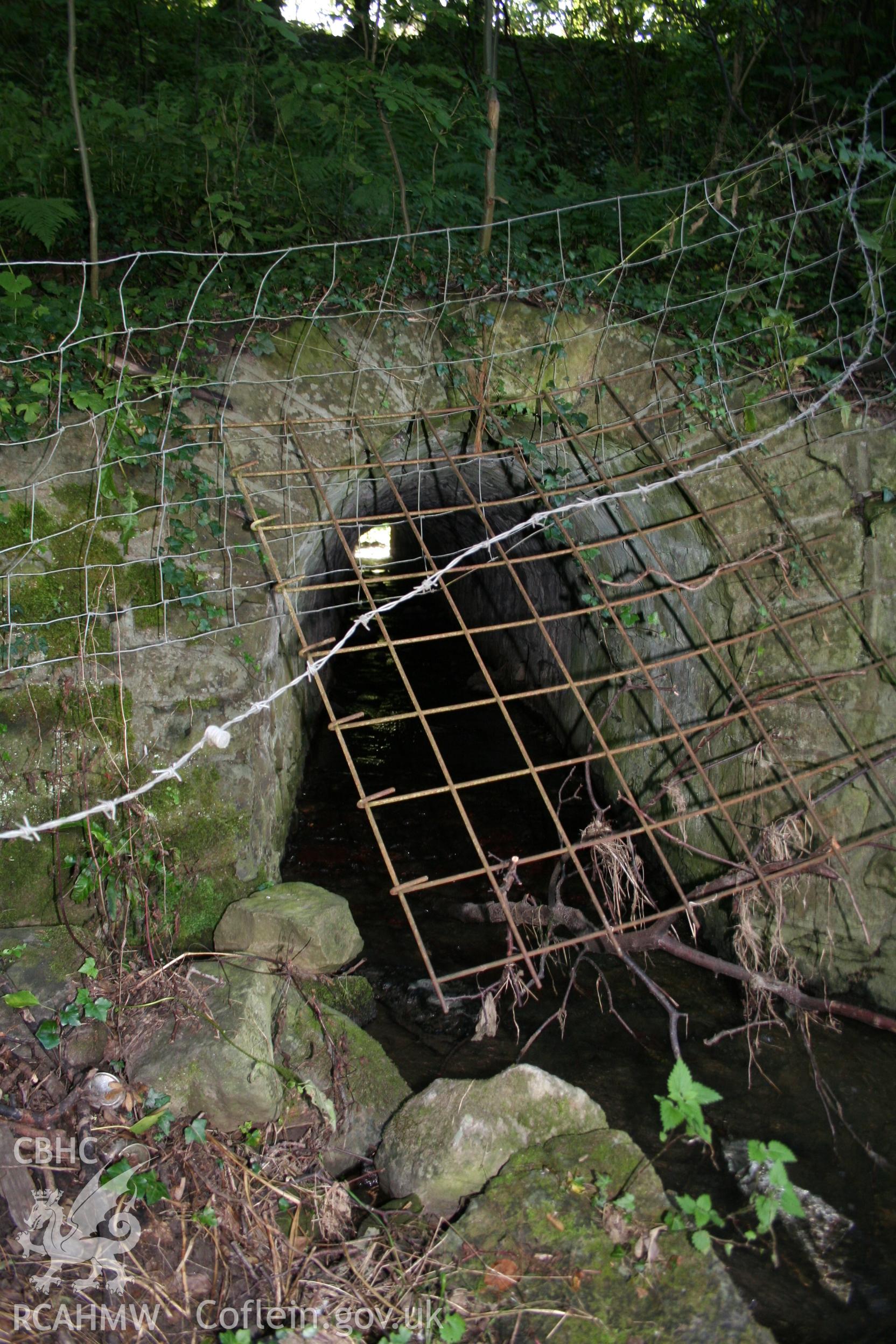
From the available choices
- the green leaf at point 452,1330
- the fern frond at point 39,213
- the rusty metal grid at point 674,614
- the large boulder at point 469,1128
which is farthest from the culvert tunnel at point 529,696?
the fern frond at point 39,213

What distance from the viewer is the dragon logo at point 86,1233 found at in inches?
107

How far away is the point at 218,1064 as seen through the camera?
3.37 metres

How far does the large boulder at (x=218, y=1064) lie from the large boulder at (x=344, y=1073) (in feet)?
0.64

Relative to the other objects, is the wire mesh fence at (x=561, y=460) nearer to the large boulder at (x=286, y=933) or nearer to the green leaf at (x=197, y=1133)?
the large boulder at (x=286, y=933)

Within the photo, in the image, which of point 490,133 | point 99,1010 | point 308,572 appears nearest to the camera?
point 99,1010

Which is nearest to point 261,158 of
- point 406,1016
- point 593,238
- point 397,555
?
point 593,238

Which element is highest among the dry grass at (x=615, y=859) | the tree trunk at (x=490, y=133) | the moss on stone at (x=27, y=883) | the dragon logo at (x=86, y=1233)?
the tree trunk at (x=490, y=133)

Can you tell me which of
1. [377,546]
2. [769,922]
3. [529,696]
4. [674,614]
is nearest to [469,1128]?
[769,922]

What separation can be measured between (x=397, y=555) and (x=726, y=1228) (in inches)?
670

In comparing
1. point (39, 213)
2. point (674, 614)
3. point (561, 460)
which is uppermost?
point (39, 213)

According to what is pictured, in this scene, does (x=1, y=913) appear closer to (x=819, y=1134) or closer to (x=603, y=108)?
(x=819, y=1134)

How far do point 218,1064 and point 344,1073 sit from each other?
63 centimetres

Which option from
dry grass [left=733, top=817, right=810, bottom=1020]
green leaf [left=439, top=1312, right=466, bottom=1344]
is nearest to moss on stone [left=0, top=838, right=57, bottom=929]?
green leaf [left=439, top=1312, right=466, bottom=1344]

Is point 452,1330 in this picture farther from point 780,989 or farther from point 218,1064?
point 780,989
